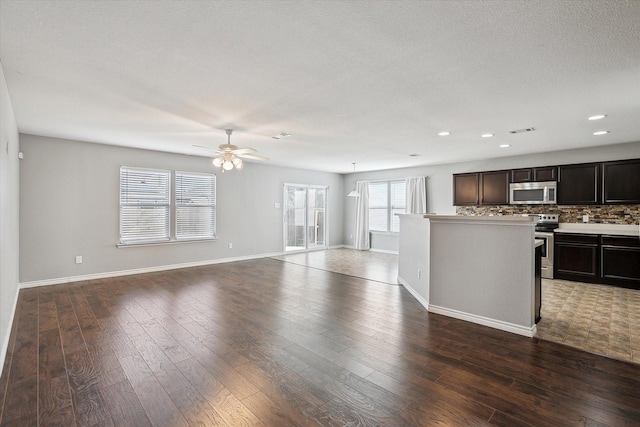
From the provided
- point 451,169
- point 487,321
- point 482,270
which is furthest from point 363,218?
point 487,321

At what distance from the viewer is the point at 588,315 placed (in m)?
3.79

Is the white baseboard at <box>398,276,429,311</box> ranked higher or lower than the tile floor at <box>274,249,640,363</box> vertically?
higher

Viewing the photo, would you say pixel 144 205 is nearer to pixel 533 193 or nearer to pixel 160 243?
pixel 160 243

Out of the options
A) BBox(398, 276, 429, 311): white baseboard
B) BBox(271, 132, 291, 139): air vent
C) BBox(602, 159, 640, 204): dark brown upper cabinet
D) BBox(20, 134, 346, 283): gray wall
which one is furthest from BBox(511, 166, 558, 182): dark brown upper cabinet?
BBox(20, 134, 346, 283): gray wall

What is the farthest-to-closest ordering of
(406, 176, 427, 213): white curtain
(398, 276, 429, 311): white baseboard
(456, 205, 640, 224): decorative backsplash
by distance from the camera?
(406, 176, 427, 213): white curtain < (456, 205, 640, 224): decorative backsplash < (398, 276, 429, 311): white baseboard

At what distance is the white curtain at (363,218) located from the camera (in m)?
9.89

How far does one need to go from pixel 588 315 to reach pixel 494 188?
12.0 ft

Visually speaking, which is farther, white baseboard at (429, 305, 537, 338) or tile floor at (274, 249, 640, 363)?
white baseboard at (429, 305, 537, 338)

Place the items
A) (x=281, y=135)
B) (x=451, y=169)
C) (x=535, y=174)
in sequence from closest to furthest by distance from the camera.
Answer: (x=281, y=135) → (x=535, y=174) → (x=451, y=169)

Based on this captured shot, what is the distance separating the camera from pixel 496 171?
22.4 feet

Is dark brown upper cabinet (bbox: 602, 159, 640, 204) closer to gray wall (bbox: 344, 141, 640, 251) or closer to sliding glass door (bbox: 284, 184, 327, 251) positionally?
gray wall (bbox: 344, 141, 640, 251)

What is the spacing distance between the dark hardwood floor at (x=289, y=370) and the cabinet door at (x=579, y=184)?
4208 mm

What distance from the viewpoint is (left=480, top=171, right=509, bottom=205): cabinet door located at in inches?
265

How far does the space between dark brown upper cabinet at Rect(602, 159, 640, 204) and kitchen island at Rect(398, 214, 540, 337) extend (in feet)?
11.8
